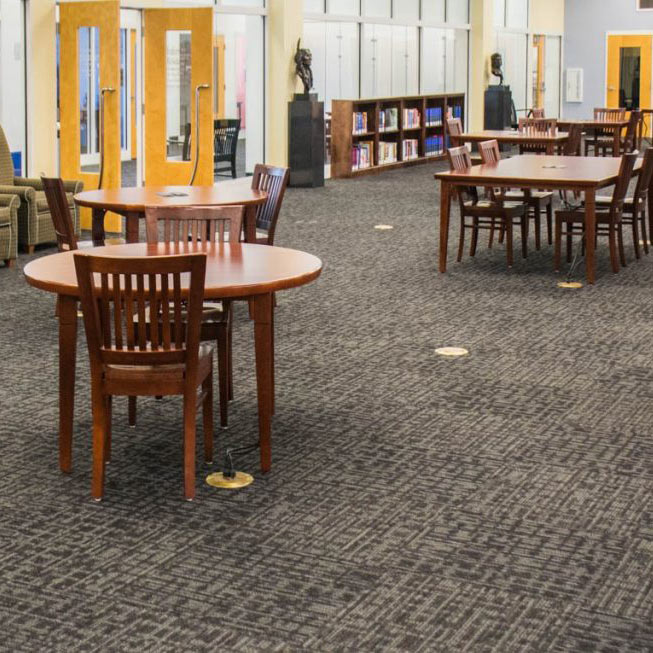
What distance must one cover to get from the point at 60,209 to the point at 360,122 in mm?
10051

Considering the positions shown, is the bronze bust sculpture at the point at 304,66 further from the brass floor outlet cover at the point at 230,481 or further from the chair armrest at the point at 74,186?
the brass floor outlet cover at the point at 230,481

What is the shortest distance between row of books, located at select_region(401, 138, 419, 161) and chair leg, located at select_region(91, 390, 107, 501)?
13.9 m

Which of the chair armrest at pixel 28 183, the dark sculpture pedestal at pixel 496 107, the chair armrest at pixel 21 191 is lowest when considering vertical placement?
the chair armrest at pixel 21 191

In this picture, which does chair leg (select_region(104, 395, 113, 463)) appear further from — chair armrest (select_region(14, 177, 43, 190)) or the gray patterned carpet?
chair armrest (select_region(14, 177, 43, 190))

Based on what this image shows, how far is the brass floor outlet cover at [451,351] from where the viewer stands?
6109 millimetres

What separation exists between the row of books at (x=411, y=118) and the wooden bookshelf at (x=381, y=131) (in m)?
→ 0.05

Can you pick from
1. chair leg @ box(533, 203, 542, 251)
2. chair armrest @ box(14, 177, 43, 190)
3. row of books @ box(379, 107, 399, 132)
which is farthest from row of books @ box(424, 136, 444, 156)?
chair armrest @ box(14, 177, 43, 190)

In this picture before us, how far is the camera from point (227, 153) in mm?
14914

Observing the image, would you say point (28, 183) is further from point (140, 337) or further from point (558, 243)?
point (140, 337)

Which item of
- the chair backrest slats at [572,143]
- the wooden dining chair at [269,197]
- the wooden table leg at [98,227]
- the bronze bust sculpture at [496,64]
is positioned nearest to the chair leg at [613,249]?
the wooden dining chair at [269,197]

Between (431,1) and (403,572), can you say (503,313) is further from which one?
(431,1)

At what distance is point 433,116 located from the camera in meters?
18.3

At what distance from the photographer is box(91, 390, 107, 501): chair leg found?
12.9 feet

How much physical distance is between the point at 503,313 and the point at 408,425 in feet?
8.14
